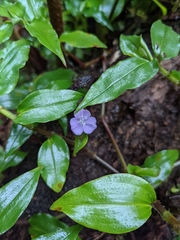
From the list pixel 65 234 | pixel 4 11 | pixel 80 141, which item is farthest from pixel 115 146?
pixel 4 11

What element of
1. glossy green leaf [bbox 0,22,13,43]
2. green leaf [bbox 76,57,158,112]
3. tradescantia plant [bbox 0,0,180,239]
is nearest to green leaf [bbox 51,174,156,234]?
tradescantia plant [bbox 0,0,180,239]

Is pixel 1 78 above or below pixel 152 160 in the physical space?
above

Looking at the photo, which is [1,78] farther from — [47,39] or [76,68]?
[76,68]

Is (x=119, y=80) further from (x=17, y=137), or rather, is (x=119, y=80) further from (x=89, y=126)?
(x=17, y=137)

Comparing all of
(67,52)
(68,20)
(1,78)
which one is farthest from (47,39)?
(68,20)

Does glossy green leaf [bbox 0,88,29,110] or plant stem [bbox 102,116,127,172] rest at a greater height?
glossy green leaf [bbox 0,88,29,110]

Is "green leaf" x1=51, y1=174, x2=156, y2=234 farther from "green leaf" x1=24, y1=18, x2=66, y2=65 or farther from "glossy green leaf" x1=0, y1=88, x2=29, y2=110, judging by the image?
"glossy green leaf" x1=0, y1=88, x2=29, y2=110

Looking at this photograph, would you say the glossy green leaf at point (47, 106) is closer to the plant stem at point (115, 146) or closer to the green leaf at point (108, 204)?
the green leaf at point (108, 204)
